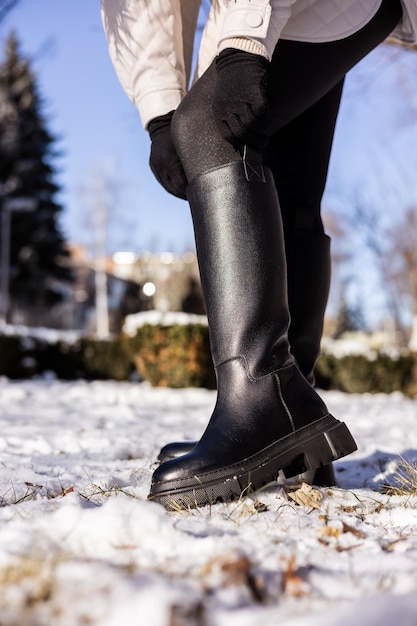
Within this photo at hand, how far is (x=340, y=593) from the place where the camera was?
698mm

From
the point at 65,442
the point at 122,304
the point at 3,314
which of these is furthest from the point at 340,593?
the point at 122,304

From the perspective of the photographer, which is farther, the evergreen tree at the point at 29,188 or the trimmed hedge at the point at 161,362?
the evergreen tree at the point at 29,188

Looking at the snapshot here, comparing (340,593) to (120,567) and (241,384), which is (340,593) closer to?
(120,567)

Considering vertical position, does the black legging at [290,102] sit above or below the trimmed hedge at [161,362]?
above

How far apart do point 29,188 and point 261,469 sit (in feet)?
69.2

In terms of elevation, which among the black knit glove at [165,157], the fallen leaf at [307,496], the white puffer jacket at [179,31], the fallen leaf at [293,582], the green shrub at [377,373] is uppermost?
the white puffer jacket at [179,31]

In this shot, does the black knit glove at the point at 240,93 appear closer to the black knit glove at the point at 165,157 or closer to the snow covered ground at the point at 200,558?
the black knit glove at the point at 165,157

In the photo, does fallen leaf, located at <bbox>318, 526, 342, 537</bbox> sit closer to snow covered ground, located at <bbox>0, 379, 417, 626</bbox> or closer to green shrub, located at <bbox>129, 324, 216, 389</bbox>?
snow covered ground, located at <bbox>0, 379, 417, 626</bbox>

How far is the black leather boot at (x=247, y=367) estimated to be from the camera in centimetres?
118

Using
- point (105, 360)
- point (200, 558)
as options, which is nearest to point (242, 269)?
point (200, 558)

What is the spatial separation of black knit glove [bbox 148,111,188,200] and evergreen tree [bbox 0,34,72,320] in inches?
767

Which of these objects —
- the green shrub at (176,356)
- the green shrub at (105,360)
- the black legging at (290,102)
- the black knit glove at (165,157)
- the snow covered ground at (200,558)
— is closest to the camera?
the snow covered ground at (200,558)

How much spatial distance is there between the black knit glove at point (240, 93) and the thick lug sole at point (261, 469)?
0.67 meters

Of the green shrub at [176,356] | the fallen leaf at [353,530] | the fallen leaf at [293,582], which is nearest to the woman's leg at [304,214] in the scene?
the fallen leaf at [353,530]
